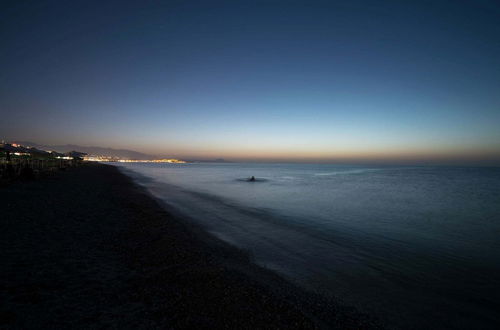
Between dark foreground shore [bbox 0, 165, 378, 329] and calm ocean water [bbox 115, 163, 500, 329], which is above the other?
dark foreground shore [bbox 0, 165, 378, 329]

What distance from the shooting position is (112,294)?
5.53 m

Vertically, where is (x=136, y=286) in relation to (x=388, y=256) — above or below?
above

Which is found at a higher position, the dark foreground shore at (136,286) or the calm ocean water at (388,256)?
the dark foreground shore at (136,286)

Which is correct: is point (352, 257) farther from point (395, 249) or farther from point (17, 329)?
point (17, 329)

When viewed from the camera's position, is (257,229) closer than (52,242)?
No

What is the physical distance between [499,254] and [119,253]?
60.6ft

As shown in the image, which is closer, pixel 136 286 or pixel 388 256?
pixel 136 286

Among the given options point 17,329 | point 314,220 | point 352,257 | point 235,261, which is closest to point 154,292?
point 17,329

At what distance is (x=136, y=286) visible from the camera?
5.96 metres

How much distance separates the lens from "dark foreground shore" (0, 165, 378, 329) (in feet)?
15.5

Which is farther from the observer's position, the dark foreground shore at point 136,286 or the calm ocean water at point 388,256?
the calm ocean water at point 388,256

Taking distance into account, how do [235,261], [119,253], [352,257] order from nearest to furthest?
[119,253], [235,261], [352,257]

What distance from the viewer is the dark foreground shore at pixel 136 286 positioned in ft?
15.5

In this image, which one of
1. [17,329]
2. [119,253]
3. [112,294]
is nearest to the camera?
[17,329]
